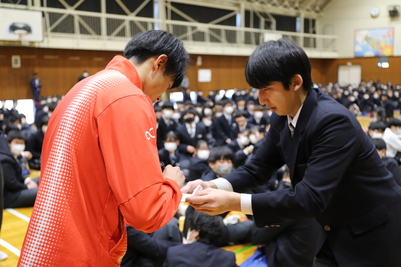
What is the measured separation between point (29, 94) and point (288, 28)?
17.9m

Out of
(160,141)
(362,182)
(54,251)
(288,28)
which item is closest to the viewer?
(54,251)

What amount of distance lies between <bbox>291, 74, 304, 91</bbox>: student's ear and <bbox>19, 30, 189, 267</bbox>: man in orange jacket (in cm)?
64

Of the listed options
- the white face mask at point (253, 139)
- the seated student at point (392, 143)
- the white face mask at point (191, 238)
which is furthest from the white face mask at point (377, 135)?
the white face mask at point (191, 238)

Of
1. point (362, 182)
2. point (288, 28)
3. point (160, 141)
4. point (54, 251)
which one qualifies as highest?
point (288, 28)

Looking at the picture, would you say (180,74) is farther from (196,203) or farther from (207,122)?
(207,122)

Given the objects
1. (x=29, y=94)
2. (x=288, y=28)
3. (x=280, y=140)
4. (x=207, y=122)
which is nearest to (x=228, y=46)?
(x=288, y=28)

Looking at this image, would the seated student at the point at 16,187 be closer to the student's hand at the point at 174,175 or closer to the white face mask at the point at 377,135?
the student's hand at the point at 174,175

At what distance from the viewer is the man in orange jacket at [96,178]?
140cm

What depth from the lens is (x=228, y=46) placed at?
866 inches

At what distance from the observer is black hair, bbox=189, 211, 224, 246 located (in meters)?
3.36

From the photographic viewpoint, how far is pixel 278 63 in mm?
1665

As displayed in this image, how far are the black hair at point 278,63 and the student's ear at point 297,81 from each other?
14 mm

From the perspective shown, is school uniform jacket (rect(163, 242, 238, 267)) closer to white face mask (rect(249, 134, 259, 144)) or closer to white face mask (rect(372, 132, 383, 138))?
white face mask (rect(249, 134, 259, 144))

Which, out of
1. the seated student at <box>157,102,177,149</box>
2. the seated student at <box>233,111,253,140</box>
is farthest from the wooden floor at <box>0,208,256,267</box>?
the seated student at <box>233,111,253,140</box>
